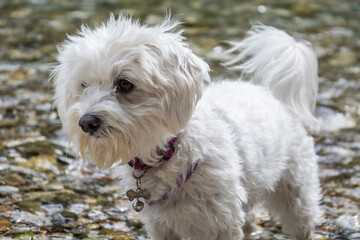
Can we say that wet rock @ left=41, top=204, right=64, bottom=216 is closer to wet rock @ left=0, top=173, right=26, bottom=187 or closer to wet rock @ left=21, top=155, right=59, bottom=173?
wet rock @ left=0, top=173, right=26, bottom=187

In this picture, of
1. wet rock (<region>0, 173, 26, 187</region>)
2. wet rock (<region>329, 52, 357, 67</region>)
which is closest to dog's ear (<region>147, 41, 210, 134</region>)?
wet rock (<region>0, 173, 26, 187</region>)

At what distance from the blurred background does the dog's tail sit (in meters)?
0.73

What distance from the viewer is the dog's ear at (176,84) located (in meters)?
2.99

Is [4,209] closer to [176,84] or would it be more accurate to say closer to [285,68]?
[176,84]

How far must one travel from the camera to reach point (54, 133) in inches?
221

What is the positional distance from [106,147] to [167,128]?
12.9 inches

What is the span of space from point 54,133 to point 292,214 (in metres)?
2.55

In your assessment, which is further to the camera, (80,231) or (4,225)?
(80,231)

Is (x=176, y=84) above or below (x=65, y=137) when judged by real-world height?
above

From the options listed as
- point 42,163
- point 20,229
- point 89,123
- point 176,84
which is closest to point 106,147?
point 89,123

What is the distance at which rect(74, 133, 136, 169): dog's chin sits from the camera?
2.91 metres

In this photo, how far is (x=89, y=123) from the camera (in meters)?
2.83

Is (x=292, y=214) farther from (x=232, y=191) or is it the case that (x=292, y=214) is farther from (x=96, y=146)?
(x=96, y=146)

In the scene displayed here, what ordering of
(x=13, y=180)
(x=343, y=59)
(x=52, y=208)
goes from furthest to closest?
1. (x=343, y=59)
2. (x=13, y=180)
3. (x=52, y=208)
